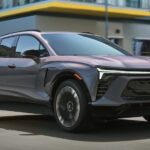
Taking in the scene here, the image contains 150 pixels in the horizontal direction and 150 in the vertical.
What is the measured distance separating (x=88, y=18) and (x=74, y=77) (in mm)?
34195

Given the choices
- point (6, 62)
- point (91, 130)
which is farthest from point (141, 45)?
point (91, 130)

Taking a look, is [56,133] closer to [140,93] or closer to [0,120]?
[140,93]

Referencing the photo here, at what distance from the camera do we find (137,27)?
44.9 m

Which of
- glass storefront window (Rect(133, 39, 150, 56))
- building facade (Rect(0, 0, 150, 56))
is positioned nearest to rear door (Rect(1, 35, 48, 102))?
building facade (Rect(0, 0, 150, 56))

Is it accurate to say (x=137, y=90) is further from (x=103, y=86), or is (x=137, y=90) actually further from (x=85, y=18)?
(x=85, y=18)

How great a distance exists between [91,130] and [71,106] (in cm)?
54

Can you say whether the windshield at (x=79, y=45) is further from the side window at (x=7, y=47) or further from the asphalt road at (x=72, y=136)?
the asphalt road at (x=72, y=136)

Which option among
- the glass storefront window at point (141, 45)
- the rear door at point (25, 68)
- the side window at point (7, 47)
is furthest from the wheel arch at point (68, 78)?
the glass storefront window at point (141, 45)

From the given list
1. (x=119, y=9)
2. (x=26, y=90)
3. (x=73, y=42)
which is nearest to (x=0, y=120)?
(x=26, y=90)

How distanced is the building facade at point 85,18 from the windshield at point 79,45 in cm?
2868

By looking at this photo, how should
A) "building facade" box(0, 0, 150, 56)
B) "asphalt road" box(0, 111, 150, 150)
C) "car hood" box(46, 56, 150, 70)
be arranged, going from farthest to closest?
"building facade" box(0, 0, 150, 56)
"car hood" box(46, 56, 150, 70)
"asphalt road" box(0, 111, 150, 150)

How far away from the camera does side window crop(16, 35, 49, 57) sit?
9.21m

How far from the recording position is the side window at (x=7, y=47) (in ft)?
32.9

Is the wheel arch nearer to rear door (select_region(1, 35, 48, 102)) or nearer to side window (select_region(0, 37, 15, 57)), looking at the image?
rear door (select_region(1, 35, 48, 102))
